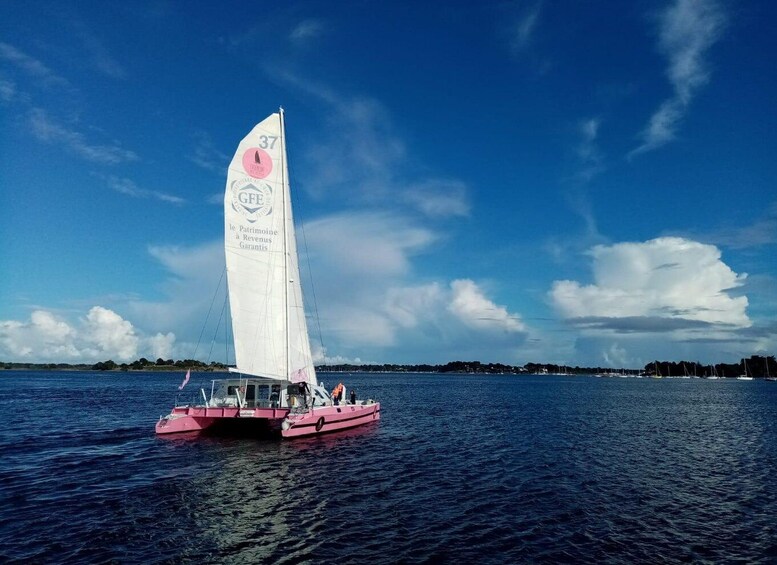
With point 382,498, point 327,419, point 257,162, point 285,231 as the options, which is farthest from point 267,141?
point 382,498

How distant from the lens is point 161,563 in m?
14.4

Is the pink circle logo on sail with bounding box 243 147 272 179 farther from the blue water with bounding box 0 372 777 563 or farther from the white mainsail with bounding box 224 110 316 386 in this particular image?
the blue water with bounding box 0 372 777 563

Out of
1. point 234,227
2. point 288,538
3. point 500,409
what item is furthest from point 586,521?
point 500,409

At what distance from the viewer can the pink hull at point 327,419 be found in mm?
34375

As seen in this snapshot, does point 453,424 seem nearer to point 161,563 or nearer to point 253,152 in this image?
point 253,152

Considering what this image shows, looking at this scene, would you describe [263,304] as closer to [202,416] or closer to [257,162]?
[202,416]

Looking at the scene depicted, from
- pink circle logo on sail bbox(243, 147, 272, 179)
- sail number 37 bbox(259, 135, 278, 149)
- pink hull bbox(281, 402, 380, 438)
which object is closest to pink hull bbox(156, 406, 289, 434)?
pink hull bbox(281, 402, 380, 438)

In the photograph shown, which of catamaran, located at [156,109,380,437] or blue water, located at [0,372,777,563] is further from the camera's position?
catamaran, located at [156,109,380,437]

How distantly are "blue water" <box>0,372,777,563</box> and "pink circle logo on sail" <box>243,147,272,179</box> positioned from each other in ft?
62.5

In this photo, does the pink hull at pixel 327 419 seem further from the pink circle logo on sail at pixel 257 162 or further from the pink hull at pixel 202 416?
the pink circle logo on sail at pixel 257 162

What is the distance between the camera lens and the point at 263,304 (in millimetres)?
36844

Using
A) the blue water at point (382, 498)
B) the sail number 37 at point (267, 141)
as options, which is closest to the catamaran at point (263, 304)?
the sail number 37 at point (267, 141)

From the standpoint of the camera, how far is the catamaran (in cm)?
3603

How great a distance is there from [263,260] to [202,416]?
38.8 feet
